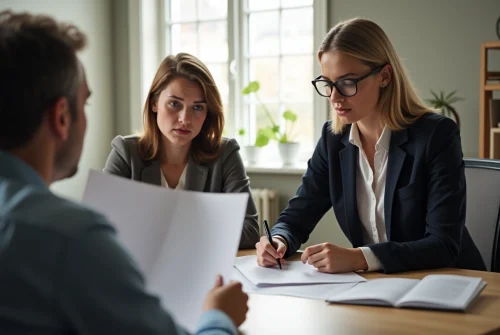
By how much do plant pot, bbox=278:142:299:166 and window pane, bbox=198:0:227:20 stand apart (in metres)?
1.03

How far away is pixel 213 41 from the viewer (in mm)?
4406

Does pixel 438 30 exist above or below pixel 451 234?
above

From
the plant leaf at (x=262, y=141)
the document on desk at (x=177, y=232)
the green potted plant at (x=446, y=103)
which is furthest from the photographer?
the plant leaf at (x=262, y=141)

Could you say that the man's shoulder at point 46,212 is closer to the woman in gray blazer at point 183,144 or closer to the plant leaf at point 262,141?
the woman in gray blazer at point 183,144

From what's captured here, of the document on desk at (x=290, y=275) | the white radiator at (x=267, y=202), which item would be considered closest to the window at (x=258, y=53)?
the white radiator at (x=267, y=202)

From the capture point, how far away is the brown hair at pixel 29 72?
30.9 inches

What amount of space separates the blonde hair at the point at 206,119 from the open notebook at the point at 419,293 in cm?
94

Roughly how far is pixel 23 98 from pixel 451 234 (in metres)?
1.24

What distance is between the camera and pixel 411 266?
5.20 feet

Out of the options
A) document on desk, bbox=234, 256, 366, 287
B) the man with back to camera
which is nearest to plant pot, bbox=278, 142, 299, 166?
document on desk, bbox=234, 256, 366, 287

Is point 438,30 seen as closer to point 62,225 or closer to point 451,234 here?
point 451,234

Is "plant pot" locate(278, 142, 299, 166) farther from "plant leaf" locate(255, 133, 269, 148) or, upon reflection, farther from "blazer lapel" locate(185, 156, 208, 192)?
"blazer lapel" locate(185, 156, 208, 192)

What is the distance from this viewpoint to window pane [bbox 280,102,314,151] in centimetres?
412

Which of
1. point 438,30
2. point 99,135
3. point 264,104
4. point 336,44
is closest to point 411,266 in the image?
point 336,44
